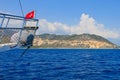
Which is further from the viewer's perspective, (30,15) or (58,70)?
(58,70)

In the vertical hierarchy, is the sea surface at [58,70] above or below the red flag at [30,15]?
below

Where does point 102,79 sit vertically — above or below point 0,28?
below

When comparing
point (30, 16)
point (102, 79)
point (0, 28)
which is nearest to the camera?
point (0, 28)

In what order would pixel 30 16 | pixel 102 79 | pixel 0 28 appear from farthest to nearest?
pixel 102 79, pixel 30 16, pixel 0 28

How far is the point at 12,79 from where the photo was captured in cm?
3062

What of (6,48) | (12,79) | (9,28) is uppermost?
(9,28)

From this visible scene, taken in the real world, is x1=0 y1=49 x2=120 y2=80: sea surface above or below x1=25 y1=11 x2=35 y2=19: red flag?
below

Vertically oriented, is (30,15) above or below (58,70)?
above

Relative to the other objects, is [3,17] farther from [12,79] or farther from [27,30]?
[12,79]

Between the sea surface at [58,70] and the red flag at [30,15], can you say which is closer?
the red flag at [30,15]

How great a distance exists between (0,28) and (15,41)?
7.80ft

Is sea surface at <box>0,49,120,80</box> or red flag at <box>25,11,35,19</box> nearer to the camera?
red flag at <box>25,11,35,19</box>

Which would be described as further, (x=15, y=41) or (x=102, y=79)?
(x=102, y=79)

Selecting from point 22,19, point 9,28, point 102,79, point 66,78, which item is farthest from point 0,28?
point 102,79
